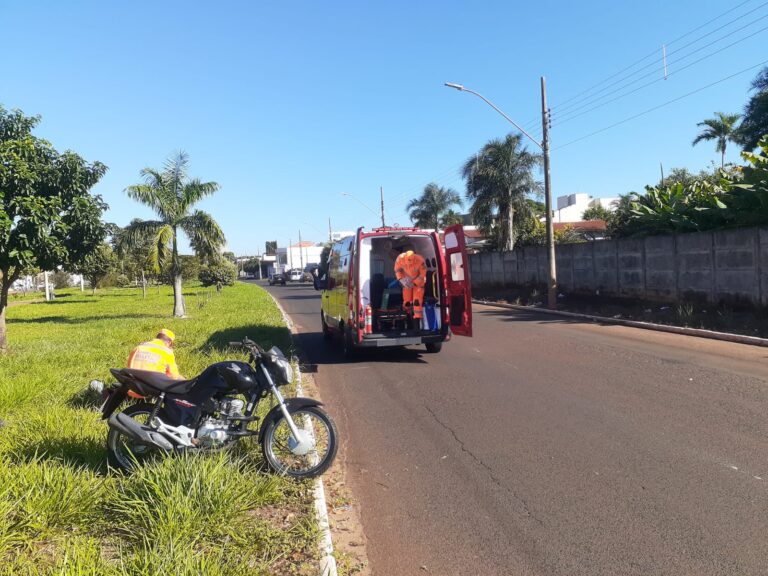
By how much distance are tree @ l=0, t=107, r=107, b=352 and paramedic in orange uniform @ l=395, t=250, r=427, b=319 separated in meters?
7.70

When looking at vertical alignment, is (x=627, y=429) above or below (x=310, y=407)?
below

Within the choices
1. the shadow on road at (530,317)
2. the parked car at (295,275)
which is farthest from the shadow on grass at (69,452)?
the parked car at (295,275)

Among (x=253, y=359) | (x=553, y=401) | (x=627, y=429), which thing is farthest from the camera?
(x=553, y=401)

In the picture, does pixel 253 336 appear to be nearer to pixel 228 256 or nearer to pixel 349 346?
→ pixel 349 346

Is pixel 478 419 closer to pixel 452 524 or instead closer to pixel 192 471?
pixel 452 524

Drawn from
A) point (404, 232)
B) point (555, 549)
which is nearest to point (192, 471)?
point (555, 549)

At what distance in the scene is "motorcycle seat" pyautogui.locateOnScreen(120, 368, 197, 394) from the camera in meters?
4.80

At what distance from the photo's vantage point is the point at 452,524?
4082mm

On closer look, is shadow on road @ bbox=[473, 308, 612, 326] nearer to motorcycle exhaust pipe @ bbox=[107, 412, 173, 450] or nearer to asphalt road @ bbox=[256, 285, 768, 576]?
asphalt road @ bbox=[256, 285, 768, 576]

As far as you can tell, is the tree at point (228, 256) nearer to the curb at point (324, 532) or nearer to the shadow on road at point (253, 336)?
the shadow on road at point (253, 336)

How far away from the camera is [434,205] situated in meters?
50.5

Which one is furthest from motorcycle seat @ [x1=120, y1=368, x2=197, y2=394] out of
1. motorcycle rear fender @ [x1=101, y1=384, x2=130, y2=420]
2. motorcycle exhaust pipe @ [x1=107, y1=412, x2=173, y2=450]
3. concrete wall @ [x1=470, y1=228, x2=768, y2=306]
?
concrete wall @ [x1=470, y1=228, x2=768, y2=306]

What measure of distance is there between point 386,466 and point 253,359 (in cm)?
152

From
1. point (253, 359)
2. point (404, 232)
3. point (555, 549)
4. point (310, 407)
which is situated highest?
point (404, 232)
